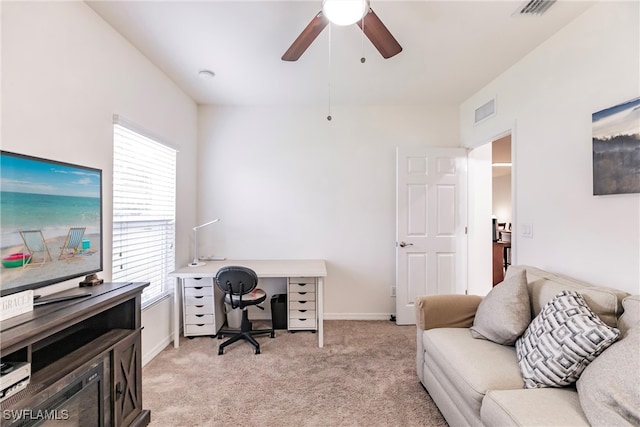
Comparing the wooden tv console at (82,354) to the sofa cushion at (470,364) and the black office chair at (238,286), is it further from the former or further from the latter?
the sofa cushion at (470,364)

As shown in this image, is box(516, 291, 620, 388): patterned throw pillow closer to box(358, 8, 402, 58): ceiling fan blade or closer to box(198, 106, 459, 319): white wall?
box(358, 8, 402, 58): ceiling fan blade

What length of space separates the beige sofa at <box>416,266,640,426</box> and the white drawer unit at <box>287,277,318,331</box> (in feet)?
4.18

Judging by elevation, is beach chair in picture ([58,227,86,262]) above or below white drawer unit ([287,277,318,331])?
above

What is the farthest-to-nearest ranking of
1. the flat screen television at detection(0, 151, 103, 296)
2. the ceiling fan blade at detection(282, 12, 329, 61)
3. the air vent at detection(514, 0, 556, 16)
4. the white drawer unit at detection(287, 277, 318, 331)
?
the white drawer unit at detection(287, 277, 318, 331)
the air vent at detection(514, 0, 556, 16)
the ceiling fan blade at detection(282, 12, 329, 61)
the flat screen television at detection(0, 151, 103, 296)

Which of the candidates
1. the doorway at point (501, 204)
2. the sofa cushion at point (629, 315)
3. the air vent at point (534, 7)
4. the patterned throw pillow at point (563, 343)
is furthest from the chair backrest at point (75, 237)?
the doorway at point (501, 204)

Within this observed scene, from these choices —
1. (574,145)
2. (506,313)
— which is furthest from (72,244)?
(574,145)

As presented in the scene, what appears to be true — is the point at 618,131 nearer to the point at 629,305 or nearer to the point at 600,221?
the point at 600,221

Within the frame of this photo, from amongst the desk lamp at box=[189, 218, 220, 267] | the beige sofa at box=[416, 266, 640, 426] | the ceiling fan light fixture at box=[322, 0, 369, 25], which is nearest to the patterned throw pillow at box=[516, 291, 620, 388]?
the beige sofa at box=[416, 266, 640, 426]

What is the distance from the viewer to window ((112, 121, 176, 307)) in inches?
87.3

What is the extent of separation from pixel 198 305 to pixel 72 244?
64.0 inches

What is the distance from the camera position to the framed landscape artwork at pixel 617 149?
1.60 metres

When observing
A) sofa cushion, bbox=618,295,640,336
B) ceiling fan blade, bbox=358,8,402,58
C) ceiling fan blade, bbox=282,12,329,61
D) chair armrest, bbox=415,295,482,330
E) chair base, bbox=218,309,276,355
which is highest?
ceiling fan blade, bbox=282,12,329,61

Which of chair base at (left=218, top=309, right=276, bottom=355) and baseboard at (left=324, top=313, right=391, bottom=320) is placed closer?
chair base at (left=218, top=309, right=276, bottom=355)

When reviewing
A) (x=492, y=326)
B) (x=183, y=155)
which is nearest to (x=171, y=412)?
(x=492, y=326)
